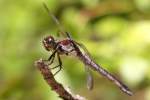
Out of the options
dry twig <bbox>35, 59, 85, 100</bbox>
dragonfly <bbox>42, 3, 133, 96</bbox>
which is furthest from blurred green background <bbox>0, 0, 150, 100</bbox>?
dry twig <bbox>35, 59, 85, 100</bbox>

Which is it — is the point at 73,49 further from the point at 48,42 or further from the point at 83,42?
the point at 83,42

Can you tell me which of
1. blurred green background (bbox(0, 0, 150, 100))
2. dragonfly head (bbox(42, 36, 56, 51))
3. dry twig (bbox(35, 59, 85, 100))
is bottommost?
dry twig (bbox(35, 59, 85, 100))

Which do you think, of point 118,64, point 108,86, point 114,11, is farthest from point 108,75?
point 114,11

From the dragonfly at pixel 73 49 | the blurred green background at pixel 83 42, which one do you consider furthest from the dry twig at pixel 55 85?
the blurred green background at pixel 83 42

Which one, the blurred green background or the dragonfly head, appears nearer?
the dragonfly head

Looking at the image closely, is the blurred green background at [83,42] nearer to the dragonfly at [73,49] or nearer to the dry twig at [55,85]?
the dragonfly at [73,49]

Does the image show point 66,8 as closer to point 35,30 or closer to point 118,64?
point 35,30

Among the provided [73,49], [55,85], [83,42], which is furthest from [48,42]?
[83,42]

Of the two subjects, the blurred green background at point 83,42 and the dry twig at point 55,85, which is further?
the blurred green background at point 83,42

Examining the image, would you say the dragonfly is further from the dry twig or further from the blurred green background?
the blurred green background
